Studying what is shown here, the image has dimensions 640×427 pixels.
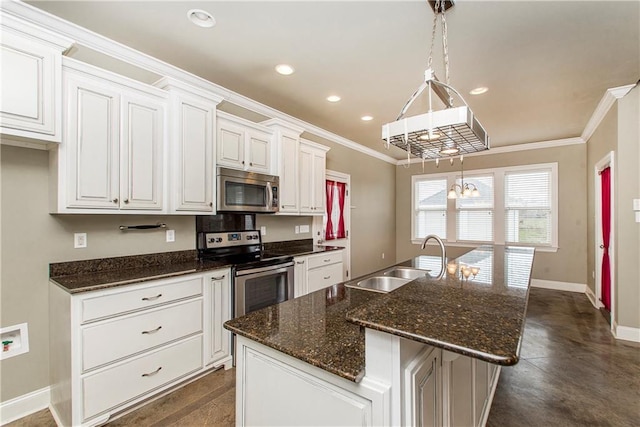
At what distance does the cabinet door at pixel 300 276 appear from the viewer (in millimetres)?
3212

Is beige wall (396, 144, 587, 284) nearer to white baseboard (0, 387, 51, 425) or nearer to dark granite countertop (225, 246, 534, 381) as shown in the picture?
dark granite countertop (225, 246, 534, 381)

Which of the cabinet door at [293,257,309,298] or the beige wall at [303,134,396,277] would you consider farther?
the beige wall at [303,134,396,277]

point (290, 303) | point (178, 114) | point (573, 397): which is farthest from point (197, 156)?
point (573, 397)

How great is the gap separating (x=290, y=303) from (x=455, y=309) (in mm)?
868

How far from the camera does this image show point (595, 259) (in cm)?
438

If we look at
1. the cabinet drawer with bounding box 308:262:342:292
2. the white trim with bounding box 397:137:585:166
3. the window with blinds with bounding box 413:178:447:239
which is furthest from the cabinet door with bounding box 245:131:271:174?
the window with blinds with bounding box 413:178:447:239

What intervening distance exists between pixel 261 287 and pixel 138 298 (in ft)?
3.47

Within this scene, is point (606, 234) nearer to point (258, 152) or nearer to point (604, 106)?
point (604, 106)

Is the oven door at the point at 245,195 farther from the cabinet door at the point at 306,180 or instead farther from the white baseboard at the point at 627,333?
the white baseboard at the point at 627,333

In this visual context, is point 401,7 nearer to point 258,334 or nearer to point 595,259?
point 258,334

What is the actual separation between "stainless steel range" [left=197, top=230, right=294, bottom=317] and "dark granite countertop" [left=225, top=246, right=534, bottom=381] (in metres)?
1.10

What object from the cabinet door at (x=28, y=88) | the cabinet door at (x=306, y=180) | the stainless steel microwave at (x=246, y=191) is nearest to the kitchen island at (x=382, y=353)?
the stainless steel microwave at (x=246, y=191)

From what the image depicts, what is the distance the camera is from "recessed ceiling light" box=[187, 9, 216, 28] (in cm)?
197

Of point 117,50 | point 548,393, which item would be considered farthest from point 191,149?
point 548,393
